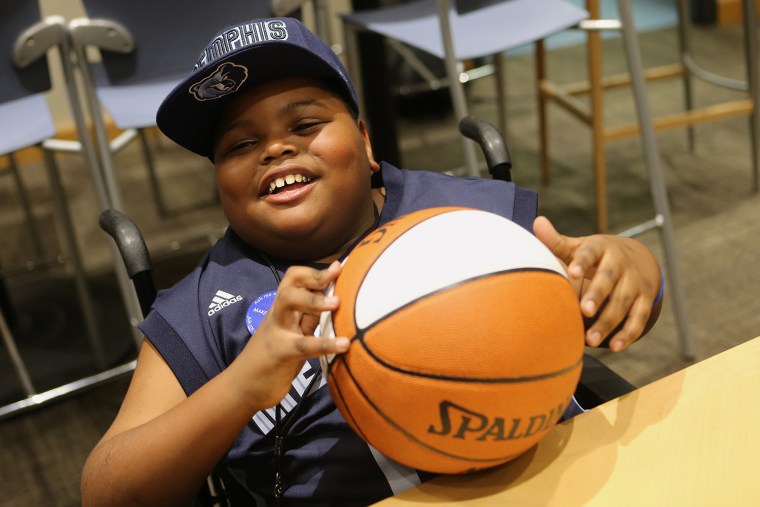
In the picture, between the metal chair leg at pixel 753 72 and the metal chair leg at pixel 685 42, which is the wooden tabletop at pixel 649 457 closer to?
the metal chair leg at pixel 753 72

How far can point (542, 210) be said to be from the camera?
9.78 ft

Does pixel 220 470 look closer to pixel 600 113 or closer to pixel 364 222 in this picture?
pixel 364 222

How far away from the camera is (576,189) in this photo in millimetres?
3121

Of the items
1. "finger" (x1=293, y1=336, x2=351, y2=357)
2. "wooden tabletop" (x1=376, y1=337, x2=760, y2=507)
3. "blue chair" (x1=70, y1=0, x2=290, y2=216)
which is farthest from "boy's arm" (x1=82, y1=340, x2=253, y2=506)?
"blue chair" (x1=70, y1=0, x2=290, y2=216)

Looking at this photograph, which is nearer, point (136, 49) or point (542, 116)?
point (136, 49)

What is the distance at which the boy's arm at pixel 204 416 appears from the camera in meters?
0.85

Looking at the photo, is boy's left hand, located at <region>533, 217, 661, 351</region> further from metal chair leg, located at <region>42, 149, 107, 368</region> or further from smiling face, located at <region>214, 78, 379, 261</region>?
metal chair leg, located at <region>42, 149, 107, 368</region>

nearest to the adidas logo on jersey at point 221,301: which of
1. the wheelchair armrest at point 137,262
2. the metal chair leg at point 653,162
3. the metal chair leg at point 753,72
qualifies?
the wheelchair armrest at point 137,262

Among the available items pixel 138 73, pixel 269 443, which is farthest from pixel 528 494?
pixel 138 73

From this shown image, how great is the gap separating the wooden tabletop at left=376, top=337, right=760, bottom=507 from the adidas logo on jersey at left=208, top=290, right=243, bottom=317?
0.41m

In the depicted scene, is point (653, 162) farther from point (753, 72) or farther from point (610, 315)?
point (610, 315)

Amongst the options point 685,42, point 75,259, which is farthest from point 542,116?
point 75,259

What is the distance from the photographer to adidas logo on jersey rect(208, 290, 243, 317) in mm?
1114

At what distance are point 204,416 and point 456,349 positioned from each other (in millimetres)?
330
